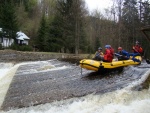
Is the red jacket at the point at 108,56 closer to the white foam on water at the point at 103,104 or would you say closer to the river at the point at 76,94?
the river at the point at 76,94

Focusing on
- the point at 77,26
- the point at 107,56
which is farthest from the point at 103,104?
the point at 77,26

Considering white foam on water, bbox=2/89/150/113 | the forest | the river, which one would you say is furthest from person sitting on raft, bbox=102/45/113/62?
the forest

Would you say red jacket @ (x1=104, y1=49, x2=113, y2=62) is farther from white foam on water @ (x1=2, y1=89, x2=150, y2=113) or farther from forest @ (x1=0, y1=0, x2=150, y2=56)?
forest @ (x1=0, y1=0, x2=150, y2=56)

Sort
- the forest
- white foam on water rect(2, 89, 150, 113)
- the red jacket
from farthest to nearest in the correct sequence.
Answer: the forest → the red jacket → white foam on water rect(2, 89, 150, 113)

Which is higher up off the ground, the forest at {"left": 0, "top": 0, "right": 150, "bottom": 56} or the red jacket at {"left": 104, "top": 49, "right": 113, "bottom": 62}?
the forest at {"left": 0, "top": 0, "right": 150, "bottom": 56}

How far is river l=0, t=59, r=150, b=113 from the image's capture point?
317 inches

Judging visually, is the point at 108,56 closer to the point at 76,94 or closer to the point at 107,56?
the point at 107,56

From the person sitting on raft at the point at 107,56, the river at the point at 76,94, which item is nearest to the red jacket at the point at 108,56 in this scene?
the person sitting on raft at the point at 107,56

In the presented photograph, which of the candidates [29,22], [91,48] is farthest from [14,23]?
[29,22]

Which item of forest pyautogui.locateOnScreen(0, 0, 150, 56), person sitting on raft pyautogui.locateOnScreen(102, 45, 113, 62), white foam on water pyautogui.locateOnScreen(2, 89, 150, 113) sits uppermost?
forest pyautogui.locateOnScreen(0, 0, 150, 56)

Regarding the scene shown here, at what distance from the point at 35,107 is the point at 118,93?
3342 millimetres

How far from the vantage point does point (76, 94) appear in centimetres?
934

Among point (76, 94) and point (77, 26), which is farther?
point (77, 26)

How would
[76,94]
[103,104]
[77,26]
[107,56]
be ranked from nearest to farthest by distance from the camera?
[103,104] < [76,94] < [107,56] < [77,26]
